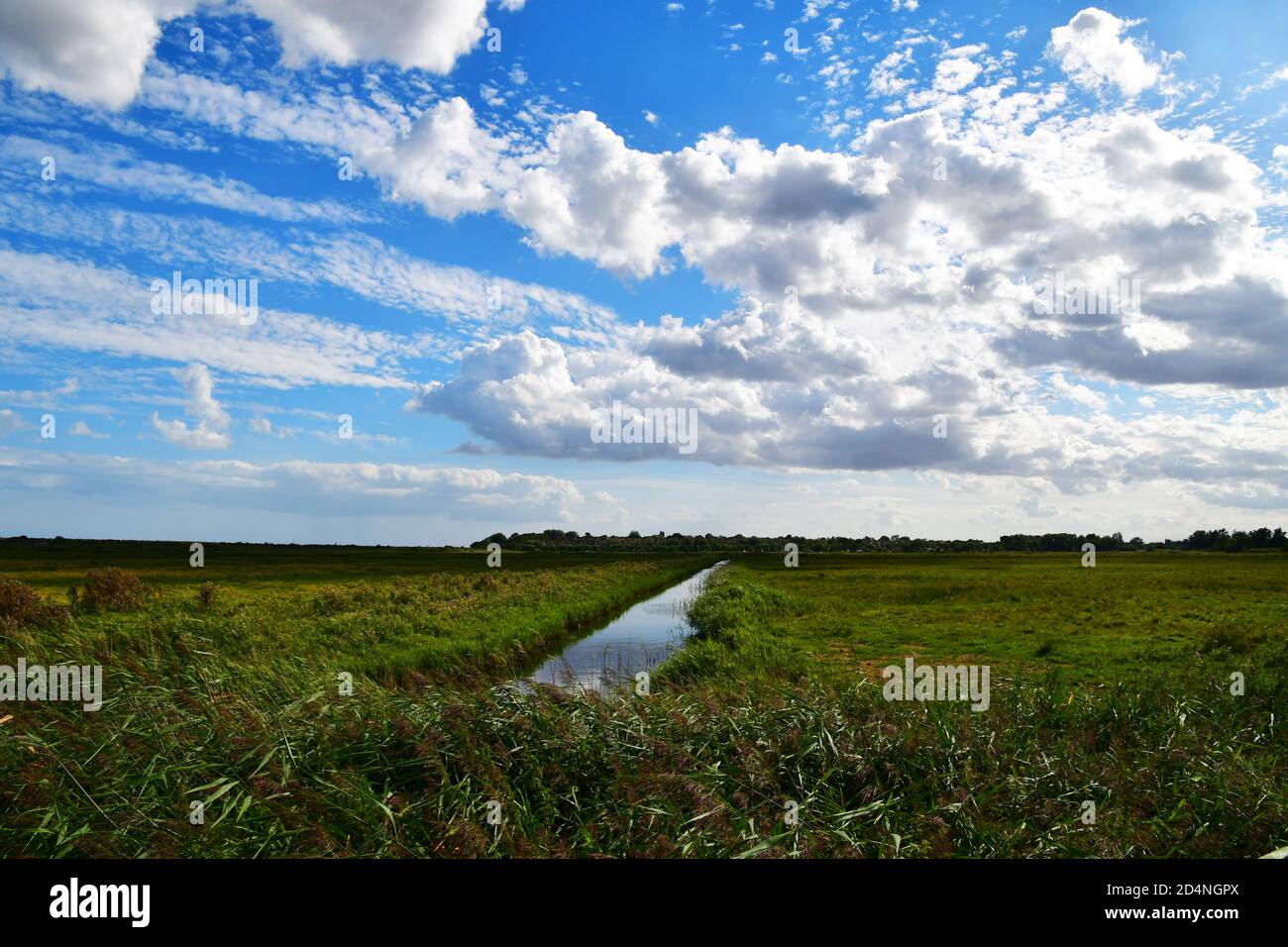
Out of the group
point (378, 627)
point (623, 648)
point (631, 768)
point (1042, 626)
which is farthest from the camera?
point (623, 648)

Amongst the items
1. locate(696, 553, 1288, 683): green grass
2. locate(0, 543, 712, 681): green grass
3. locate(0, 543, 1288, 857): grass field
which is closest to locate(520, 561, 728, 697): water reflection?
locate(0, 543, 712, 681): green grass

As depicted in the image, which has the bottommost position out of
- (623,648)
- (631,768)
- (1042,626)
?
(623,648)

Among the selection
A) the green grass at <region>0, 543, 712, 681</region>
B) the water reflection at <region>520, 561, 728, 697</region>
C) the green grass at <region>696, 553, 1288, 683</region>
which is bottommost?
the water reflection at <region>520, 561, 728, 697</region>

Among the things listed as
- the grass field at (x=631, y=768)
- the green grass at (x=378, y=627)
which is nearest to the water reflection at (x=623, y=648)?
the green grass at (x=378, y=627)

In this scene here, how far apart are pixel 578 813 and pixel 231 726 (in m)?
4.40

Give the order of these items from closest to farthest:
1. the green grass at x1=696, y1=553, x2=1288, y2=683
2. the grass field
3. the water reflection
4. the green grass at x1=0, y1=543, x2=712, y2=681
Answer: the grass field
the green grass at x1=0, y1=543, x2=712, y2=681
the water reflection
the green grass at x1=696, y1=553, x2=1288, y2=683

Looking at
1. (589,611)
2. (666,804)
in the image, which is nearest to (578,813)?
(666,804)

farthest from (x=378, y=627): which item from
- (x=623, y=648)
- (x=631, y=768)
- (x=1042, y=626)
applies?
(x=1042, y=626)

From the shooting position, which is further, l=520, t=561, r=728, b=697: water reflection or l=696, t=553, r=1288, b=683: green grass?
l=696, t=553, r=1288, b=683: green grass

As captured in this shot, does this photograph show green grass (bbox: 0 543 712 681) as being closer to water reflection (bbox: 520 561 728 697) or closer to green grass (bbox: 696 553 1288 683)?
water reflection (bbox: 520 561 728 697)

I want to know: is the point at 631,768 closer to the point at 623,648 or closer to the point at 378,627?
the point at 378,627

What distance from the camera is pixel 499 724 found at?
9.23m

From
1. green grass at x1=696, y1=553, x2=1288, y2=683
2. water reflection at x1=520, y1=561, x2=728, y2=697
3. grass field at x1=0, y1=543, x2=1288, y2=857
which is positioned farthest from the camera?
green grass at x1=696, y1=553, x2=1288, y2=683
